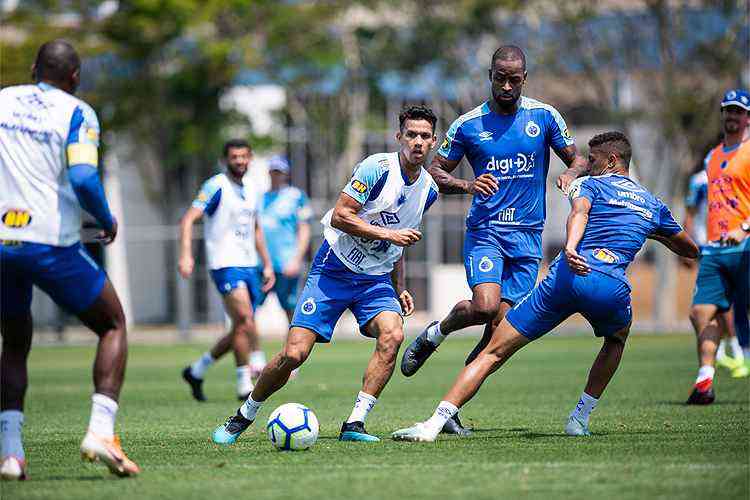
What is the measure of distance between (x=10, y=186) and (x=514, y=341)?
3.54 metres

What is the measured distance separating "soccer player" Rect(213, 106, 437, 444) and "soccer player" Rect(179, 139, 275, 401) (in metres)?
4.60

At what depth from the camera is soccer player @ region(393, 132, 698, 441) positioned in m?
8.66

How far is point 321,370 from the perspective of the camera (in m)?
18.7

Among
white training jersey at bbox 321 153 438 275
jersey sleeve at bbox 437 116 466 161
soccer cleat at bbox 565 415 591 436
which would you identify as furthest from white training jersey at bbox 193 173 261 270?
soccer cleat at bbox 565 415 591 436

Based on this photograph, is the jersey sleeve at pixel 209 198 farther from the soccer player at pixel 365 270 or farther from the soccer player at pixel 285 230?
the soccer player at pixel 365 270

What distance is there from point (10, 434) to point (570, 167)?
15.3ft

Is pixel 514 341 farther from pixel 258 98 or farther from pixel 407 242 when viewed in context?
pixel 258 98

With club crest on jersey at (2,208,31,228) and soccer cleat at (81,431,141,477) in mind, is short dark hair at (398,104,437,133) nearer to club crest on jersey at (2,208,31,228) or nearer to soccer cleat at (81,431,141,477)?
club crest on jersey at (2,208,31,228)

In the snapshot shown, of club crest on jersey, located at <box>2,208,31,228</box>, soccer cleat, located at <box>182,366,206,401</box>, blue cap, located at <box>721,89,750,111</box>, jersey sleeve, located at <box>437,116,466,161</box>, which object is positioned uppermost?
blue cap, located at <box>721,89,750,111</box>

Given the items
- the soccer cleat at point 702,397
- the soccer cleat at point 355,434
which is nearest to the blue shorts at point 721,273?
the soccer cleat at point 702,397

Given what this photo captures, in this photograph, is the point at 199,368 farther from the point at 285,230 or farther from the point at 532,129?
the point at 532,129

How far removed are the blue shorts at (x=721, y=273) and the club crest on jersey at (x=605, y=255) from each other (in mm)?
4127

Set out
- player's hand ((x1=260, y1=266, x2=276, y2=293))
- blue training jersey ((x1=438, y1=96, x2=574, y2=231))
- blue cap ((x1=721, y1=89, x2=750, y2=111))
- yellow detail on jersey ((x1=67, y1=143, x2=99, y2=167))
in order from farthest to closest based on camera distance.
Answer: player's hand ((x1=260, y1=266, x2=276, y2=293)) → blue cap ((x1=721, y1=89, x2=750, y2=111)) → blue training jersey ((x1=438, y1=96, x2=574, y2=231)) → yellow detail on jersey ((x1=67, y1=143, x2=99, y2=167))

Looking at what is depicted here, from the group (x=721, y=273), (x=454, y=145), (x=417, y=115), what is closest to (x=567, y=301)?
(x=417, y=115)
